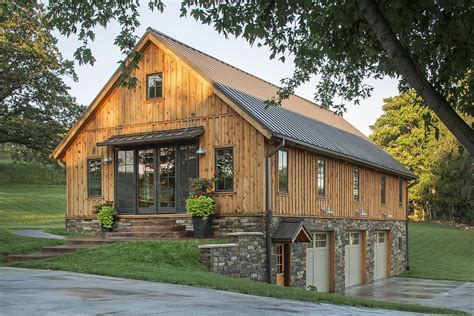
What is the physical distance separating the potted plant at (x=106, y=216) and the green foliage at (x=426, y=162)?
1242 inches

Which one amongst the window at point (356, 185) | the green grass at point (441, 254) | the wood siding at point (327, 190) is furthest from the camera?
the green grass at point (441, 254)

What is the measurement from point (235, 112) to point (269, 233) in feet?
12.5

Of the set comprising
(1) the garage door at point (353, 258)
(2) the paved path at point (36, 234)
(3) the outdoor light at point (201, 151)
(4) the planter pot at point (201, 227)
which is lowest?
(1) the garage door at point (353, 258)

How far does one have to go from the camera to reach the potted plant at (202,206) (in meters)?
17.8

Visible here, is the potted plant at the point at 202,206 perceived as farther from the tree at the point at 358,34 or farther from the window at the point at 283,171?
the tree at the point at 358,34

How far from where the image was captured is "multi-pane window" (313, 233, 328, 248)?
21344 mm

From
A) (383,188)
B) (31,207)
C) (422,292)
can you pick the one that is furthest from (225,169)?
(31,207)

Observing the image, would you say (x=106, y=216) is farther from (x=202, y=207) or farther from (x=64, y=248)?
(x=202, y=207)

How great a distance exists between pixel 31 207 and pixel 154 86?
21846 mm

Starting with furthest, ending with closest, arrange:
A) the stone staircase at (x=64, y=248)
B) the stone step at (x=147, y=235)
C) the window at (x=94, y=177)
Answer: the window at (x=94, y=177)
the stone step at (x=147, y=235)
the stone staircase at (x=64, y=248)

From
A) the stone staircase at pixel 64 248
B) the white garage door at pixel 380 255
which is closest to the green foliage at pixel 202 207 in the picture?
the stone staircase at pixel 64 248

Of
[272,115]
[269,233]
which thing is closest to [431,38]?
[269,233]

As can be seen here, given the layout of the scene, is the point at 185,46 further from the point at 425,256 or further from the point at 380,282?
the point at 425,256

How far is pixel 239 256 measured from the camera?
16.4 metres
